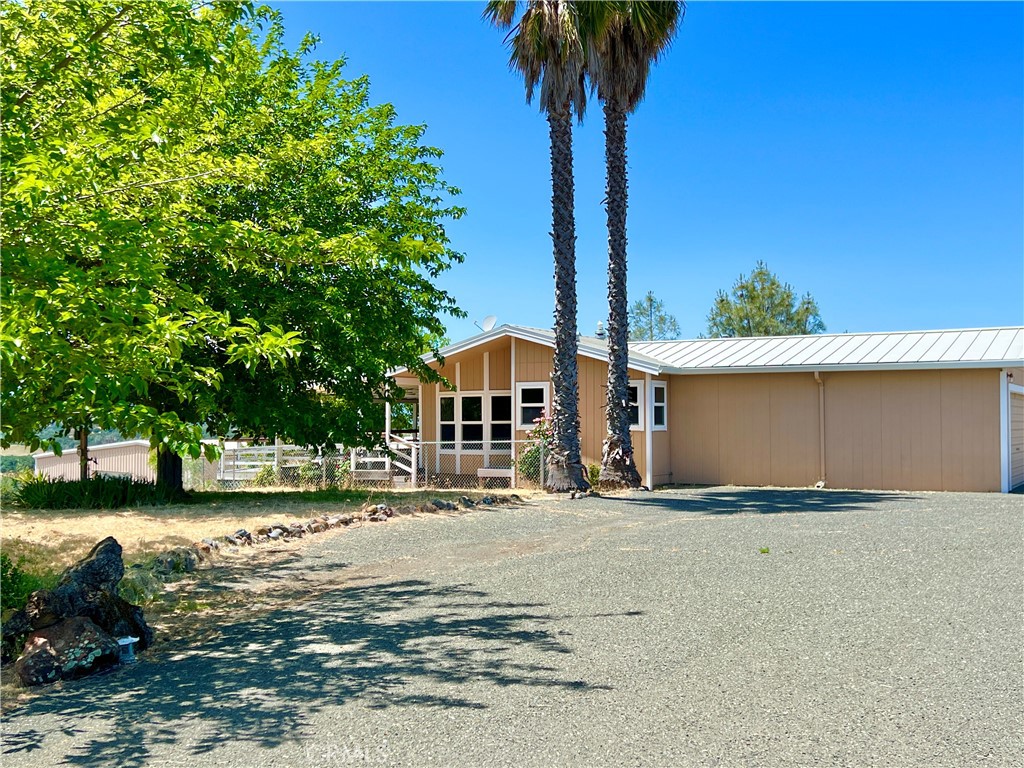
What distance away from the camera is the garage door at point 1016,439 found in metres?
18.7

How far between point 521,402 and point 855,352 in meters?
7.99

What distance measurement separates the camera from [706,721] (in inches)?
171

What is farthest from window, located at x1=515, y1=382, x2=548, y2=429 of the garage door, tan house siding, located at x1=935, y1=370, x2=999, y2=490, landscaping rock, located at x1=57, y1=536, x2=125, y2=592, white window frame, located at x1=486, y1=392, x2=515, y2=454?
landscaping rock, located at x1=57, y1=536, x2=125, y2=592

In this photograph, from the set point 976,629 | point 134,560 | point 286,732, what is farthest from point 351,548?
point 976,629

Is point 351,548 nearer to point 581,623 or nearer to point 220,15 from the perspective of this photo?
point 581,623

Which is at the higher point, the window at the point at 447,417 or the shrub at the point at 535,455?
the window at the point at 447,417

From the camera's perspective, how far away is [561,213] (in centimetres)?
1700

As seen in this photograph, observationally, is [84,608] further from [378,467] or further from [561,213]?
[378,467]

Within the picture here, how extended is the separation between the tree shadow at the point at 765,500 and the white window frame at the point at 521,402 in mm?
4019

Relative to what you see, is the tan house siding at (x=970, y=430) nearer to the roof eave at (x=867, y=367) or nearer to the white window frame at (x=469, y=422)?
the roof eave at (x=867, y=367)

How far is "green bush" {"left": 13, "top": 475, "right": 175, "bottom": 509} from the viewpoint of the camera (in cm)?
1432

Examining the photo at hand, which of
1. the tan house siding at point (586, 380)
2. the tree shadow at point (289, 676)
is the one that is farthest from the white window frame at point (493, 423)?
the tree shadow at point (289, 676)

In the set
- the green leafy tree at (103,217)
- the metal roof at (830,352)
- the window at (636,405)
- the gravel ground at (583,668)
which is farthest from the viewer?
the window at (636,405)

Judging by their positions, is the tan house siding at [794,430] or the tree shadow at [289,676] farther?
the tan house siding at [794,430]
